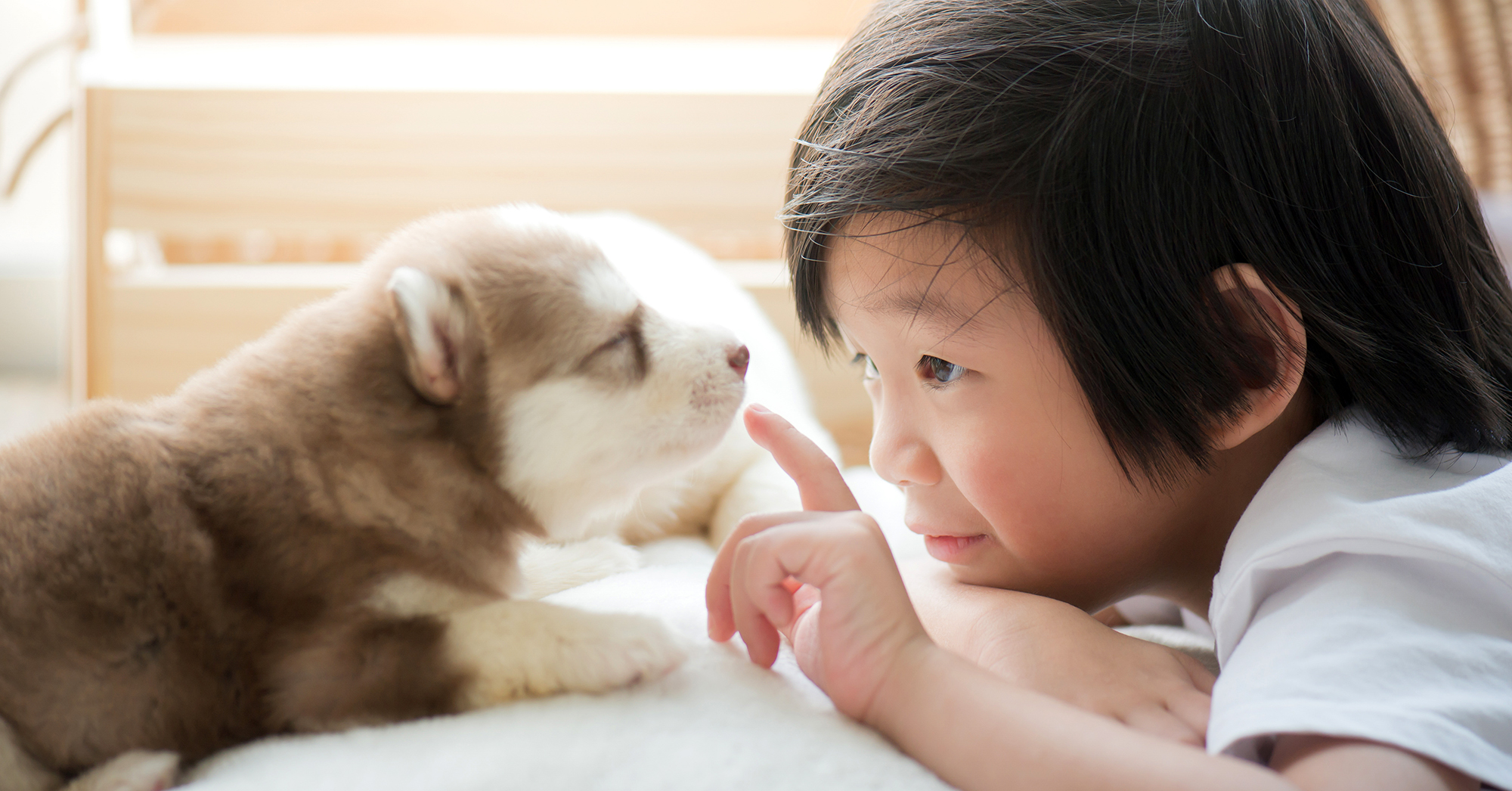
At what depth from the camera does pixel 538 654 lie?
691 mm

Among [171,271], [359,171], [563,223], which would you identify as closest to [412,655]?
[563,223]

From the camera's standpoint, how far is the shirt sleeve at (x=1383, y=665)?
0.61 meters

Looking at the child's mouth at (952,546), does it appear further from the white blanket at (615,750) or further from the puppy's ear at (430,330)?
the puppy's ear at (430,330)

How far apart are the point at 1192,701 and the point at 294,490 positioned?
68 cm

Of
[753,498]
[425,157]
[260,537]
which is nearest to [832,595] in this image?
[260,537]

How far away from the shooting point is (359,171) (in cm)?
195

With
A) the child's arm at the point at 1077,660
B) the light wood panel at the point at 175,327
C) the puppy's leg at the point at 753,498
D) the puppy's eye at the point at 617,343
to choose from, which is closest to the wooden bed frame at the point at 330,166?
the light wood panel at the point at 175,327

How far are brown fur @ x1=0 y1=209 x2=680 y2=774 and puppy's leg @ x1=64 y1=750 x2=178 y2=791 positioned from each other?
14 millimetres

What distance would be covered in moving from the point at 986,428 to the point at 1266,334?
0.78 ft

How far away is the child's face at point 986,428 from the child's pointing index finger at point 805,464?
0.26ft

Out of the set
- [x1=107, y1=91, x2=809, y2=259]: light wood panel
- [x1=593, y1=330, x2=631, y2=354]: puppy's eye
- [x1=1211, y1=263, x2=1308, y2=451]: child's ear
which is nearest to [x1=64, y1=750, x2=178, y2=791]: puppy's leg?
[x1=593, y1=330, x2=631, y2=354]: puppy's eye

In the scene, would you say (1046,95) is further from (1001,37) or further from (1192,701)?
(1192,701)

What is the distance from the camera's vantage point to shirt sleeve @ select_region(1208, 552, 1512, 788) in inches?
23.9

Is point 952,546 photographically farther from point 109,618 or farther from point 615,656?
point 109,618
